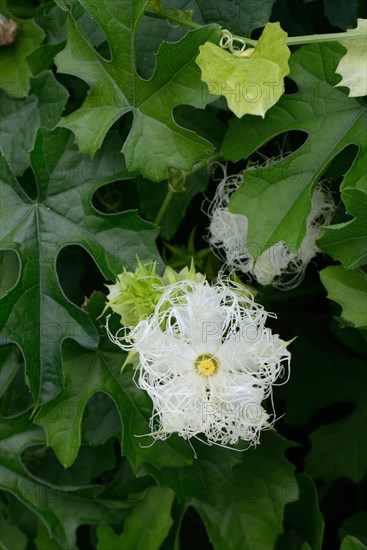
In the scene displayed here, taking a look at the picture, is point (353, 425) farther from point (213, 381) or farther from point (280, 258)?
point (213, 381)

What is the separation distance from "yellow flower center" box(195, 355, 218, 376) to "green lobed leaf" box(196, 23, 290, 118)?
1.00 feet

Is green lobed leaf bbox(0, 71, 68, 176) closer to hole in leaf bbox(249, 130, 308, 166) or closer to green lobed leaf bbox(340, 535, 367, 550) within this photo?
hole in leaf bbox(249, 130, 308, 166)

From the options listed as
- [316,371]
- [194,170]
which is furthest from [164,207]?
[316,371]

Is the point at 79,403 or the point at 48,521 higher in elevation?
the point at 79,403

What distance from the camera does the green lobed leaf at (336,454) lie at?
4.58 ft

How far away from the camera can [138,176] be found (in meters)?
1.20

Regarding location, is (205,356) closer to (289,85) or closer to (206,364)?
(206,364)

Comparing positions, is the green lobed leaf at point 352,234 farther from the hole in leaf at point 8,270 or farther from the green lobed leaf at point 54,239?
the hole in leaf at point 8,270

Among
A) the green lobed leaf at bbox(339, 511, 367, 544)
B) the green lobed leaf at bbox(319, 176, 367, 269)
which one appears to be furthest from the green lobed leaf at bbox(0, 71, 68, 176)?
the green lobed leaf at bbox(339, 511, 367, 544)

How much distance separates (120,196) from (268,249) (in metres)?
0.35

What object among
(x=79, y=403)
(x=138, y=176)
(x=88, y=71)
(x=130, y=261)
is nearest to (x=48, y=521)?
(x=79, y=403)

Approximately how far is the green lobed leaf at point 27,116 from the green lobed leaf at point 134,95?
0.11 m

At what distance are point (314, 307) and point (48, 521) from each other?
0.61 m

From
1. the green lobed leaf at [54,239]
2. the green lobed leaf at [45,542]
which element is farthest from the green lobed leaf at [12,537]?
the green lobed leaf at [54,239]
